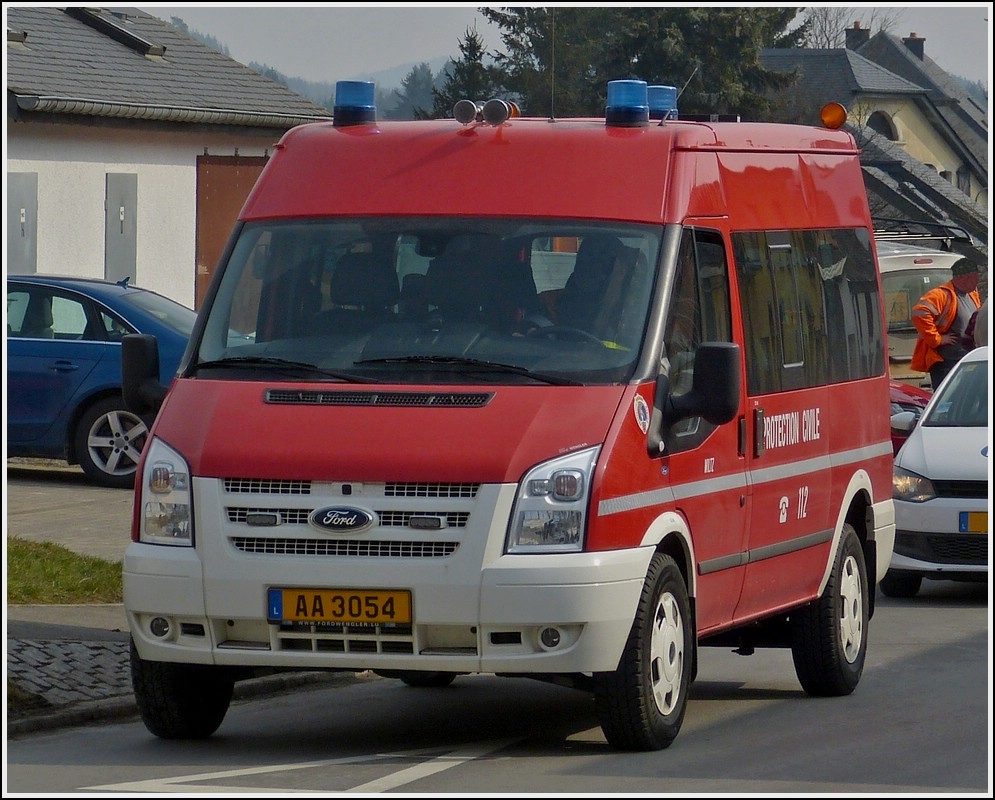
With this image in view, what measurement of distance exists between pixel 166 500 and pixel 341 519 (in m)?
0.74

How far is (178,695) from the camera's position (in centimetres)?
862

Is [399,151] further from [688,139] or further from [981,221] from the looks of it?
[981,221]

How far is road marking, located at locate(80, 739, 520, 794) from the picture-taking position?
7629 millimetres

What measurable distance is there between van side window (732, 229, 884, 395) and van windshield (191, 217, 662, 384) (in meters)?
1.02

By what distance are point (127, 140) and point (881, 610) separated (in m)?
17.0

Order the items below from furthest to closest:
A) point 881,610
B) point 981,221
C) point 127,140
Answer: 1. point 981,221
2. point 127,140
3. point 881,610

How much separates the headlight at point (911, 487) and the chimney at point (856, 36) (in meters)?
86.9

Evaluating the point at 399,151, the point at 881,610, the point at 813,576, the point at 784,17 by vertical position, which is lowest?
the point at 881,610

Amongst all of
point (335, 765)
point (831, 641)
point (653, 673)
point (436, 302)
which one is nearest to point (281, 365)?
point (436, 302)

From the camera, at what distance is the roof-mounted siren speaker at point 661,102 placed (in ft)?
32.8

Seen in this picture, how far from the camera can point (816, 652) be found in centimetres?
1030

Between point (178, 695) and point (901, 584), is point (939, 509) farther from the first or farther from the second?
point (178, 695)

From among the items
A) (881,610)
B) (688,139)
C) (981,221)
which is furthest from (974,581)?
(981,221)

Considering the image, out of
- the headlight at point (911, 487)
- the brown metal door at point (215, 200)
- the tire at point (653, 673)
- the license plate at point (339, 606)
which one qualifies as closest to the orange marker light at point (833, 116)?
the headlight at point (911, 487)
